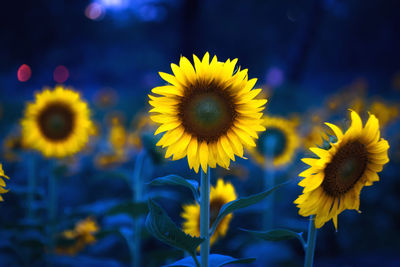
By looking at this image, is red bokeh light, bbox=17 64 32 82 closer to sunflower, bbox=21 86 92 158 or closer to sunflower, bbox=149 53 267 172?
sunflower, bbox=21 86 92 158

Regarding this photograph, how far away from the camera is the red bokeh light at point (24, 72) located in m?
5.51

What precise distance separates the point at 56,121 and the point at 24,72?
4320 millimetres

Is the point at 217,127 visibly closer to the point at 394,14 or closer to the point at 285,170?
the point at 285,170

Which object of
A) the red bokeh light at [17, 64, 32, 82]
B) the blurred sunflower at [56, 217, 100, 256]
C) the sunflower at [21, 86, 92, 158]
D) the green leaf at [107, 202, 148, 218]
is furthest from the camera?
the red bokeh light at [17, 64, 32, 82]

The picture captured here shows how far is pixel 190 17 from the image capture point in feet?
16.2

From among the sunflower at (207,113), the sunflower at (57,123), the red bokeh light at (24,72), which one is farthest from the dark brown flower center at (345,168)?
the red bokeh light at (24,72)

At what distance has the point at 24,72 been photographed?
219 inches

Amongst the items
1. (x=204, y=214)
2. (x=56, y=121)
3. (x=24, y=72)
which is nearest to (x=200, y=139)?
(x=204, y=214)

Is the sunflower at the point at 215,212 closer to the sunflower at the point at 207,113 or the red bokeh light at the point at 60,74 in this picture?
the sunflower at the point at 207,113

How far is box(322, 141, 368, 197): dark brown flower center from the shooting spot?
0.86 meters

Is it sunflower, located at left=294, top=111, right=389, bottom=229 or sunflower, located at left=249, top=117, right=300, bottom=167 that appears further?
sunflower, located at left=249, top=117, right=300, bottom=167

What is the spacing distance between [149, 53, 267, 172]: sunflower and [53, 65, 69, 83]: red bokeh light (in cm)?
581

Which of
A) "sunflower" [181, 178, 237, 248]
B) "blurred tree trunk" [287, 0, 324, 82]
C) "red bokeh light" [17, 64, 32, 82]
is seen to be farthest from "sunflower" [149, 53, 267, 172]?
"red bokeh light" [17, 64, 32, 82]

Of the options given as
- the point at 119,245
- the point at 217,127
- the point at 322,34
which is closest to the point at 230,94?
the point at 217,127
